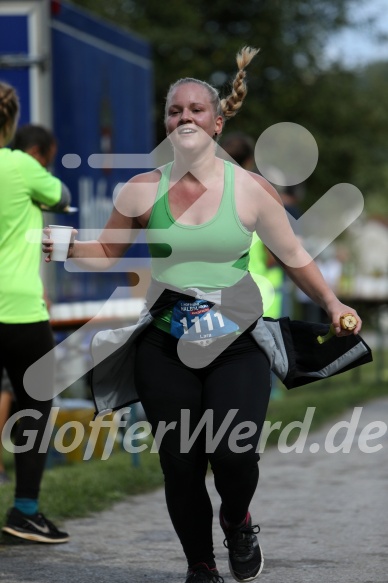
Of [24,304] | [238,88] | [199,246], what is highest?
[238,88]

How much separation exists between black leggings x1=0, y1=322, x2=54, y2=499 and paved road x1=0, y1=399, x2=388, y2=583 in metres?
0.31

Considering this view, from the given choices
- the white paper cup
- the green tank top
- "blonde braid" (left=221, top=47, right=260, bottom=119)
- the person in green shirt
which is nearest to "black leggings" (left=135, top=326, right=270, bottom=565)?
the green tank top

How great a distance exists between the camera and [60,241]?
4504 millimetres

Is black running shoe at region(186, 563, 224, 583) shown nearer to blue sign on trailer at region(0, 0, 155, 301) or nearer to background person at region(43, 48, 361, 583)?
background person at region(43, 48, 361, 583)

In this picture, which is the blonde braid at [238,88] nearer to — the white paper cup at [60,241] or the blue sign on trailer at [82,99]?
the white paper cup at [60,241]

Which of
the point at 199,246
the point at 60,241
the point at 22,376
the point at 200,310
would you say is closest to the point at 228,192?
the point at 199,246

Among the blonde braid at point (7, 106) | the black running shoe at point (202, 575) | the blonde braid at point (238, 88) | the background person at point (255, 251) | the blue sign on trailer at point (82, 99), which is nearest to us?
the black running shoe at point (202, 575)

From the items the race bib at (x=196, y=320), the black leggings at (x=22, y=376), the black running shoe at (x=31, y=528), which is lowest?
the black running shoe at (x=31, y=528)

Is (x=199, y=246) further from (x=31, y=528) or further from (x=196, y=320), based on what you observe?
(x=31, y=528)

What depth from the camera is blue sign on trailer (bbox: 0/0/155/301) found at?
9.84 meters

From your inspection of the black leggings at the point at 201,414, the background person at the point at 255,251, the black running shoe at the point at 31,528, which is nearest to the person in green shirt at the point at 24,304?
the black running shoe at the point at 31,528

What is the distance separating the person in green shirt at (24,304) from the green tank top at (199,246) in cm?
139

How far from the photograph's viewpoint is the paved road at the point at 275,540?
530 centimetres

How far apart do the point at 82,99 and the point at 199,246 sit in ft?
21.2
